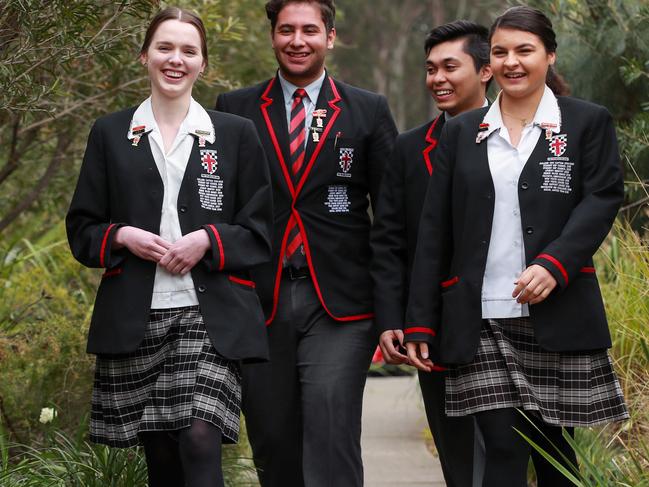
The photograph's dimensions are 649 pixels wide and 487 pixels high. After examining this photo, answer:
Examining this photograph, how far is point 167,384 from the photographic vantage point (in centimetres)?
474

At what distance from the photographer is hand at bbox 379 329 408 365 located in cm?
522

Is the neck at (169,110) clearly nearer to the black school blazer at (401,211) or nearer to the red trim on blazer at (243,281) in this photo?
the red trim on blazer at (243,281)

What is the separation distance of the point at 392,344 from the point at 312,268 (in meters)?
0.49

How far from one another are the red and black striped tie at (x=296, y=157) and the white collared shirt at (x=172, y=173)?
593 millimetres

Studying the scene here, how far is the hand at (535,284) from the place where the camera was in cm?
461

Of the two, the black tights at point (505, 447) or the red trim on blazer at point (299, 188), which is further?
the red trim on blazer at point (299, 188)

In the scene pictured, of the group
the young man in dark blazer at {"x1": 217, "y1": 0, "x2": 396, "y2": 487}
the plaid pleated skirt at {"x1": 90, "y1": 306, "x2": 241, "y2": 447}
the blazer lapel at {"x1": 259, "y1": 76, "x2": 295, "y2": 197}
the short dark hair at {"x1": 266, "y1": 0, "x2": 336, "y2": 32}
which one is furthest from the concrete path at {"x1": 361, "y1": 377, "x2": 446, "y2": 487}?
the short dark hair at {"x1": 266, "y1": 0, "x2": 336, "y2": 32}

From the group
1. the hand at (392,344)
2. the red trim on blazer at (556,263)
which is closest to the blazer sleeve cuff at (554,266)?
the red trim on blazer at (556,263)

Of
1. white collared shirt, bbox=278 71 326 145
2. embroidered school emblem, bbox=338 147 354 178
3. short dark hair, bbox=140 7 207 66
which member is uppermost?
short dark hair, bbox=140 7 207 66

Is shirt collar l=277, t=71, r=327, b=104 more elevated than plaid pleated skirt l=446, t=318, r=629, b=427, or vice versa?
shirt collar l=277, t=71, r=327, b=104

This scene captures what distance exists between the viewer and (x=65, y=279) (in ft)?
28.2

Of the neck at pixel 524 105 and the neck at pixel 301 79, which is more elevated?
the neck at pixel 301 79

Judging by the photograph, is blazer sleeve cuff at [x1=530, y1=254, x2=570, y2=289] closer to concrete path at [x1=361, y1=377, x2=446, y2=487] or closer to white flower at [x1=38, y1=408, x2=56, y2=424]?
white flower at [x1=38, y1=408, x2=56, y2=424]

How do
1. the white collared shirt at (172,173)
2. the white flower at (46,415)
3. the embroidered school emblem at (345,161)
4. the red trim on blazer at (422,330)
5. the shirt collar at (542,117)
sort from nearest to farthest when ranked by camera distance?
the white collared shirt at (172,173), the shirt collar at (542,117), the red trim on blazer at (422,330), the embroidered school emblem at (345,161), the white flower at (46,415)
